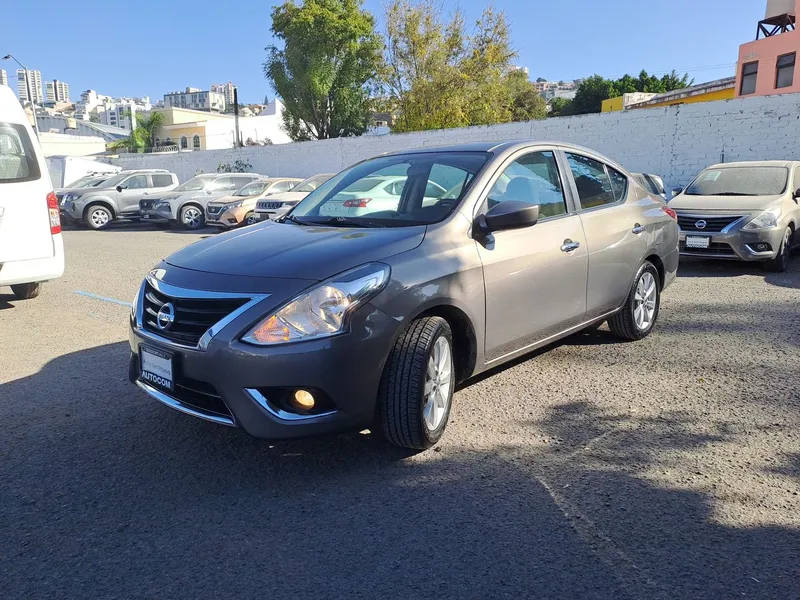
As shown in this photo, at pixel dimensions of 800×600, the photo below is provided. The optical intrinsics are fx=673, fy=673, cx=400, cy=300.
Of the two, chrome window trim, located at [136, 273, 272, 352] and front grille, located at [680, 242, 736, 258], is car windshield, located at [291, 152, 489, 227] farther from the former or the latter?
front grille, located at [680, 242, 736, 258]

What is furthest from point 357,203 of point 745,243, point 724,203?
point 724,203

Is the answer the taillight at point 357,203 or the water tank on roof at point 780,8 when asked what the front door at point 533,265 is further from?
the water tank on roof at point 780,8

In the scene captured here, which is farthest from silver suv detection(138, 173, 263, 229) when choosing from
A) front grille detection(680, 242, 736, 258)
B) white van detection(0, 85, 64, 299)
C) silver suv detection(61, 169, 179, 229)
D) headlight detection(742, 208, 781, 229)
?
headlight detection(742, 208, 781, 229)

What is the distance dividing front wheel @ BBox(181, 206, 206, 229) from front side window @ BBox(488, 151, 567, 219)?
1476 centimetres

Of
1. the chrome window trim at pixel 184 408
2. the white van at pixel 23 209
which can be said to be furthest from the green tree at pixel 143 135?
the chrome window trim at pixel 184 408

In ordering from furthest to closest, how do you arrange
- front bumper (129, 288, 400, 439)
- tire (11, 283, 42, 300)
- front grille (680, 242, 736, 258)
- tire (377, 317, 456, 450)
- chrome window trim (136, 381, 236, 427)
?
front grille (680, 242, 736, 258) < tire (11, 283, 42, 300) < tire (377, 317, 456, 450) < chrome window trim (136, 381, 236, 427) < front bumper (129, 288, 400, 439)

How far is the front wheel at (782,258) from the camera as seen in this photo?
8.71 metres

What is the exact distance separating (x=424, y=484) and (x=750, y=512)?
145cm

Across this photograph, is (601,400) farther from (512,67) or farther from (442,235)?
(512,67)

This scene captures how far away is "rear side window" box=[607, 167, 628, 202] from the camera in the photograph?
5.36m

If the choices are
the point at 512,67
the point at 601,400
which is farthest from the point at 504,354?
the point at 512,67

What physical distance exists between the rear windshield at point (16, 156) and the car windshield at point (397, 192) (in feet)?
12.3

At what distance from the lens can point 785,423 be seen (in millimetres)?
3916

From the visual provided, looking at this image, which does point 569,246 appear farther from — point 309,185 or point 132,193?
point 132,193
